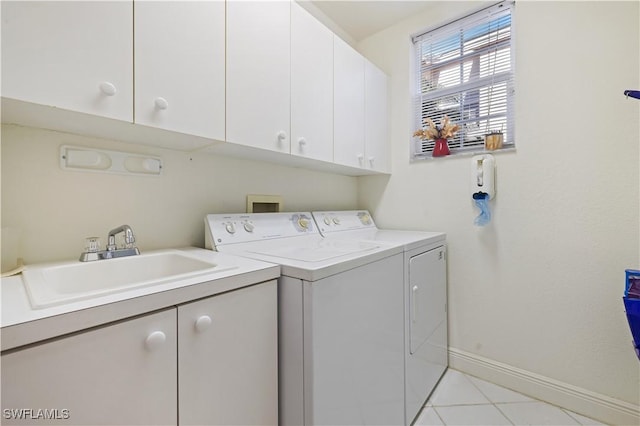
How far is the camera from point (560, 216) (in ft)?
5.20

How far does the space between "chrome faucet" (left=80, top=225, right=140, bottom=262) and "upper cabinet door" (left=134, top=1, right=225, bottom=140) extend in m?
0.43

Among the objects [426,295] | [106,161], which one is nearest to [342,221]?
[426,295]

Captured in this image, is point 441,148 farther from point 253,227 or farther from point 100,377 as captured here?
point 100,377

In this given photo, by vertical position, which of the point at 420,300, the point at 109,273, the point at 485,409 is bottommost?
the point at 485,409

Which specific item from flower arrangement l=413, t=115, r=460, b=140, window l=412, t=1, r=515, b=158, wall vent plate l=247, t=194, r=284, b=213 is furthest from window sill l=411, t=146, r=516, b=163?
wall vent plate l=247, t=194, r=284, b=213

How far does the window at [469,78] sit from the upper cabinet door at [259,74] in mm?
1234

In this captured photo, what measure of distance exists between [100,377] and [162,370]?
4.9 inches

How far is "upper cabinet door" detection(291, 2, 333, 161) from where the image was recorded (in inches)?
57.1

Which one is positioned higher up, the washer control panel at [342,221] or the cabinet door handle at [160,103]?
the cabinet door handle at [160,103]

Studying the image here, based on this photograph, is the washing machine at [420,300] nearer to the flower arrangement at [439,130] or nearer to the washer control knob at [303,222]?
the washer control knob at [303,222]

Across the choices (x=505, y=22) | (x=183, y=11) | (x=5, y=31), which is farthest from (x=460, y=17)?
(x=5, y=31)

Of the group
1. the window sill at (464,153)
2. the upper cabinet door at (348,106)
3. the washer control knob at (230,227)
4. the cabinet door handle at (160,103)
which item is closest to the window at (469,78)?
the window sill at (464,153)

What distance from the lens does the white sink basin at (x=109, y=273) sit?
75 centimetres

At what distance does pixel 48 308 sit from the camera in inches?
22.4
